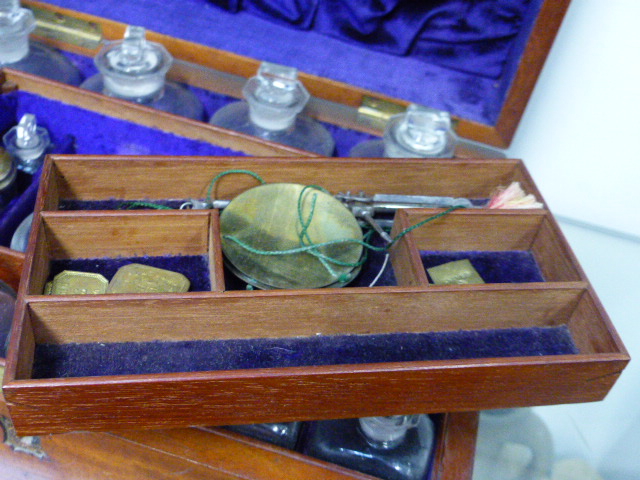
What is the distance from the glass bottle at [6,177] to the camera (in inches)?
40.3

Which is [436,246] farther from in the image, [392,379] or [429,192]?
[392,379]

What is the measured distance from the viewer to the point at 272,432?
879 mm

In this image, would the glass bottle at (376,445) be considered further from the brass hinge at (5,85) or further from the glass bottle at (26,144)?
the brass hinge at (5,85)

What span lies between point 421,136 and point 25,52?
2.75ft

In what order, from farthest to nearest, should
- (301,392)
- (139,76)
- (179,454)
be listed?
(139,76) → (179,454) → (301,392)

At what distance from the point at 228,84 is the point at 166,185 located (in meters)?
0.49

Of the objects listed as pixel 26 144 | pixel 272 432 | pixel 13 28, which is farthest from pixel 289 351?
pixel 13 28

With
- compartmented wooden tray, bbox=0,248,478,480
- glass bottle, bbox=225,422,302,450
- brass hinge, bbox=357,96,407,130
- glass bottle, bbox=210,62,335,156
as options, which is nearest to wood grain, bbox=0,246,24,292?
compartmented wooden tray, bbox=0,248,478,480

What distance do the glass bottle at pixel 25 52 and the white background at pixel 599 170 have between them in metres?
0.96

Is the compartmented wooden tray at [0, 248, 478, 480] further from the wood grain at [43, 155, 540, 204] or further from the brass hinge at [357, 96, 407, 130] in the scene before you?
the brass hinge at [357, 96, 407, 130]

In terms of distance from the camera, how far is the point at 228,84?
54.4 inches

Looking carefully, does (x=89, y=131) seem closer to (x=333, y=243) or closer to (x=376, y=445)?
(x=333, y=243)

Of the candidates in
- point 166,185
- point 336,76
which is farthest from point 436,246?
point 336,76

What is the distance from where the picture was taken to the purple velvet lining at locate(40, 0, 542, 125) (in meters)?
1.33
